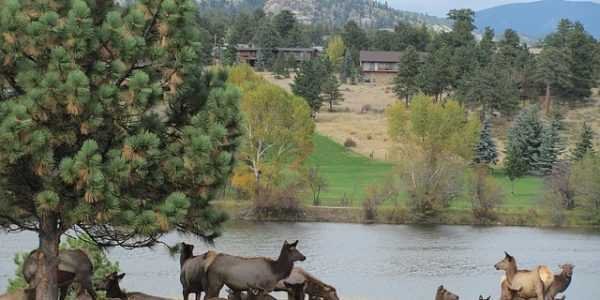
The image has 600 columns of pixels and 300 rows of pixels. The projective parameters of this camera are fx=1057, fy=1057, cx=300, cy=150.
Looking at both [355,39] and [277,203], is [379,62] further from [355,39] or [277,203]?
[277,203]

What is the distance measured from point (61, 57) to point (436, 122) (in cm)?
5986

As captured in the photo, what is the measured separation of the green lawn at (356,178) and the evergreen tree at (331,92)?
44.9ft

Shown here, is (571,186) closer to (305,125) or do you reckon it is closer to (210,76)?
(305,125)

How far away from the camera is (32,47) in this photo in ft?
50.8

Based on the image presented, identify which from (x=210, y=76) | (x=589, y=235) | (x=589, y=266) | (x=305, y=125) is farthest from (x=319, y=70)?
(x=210, y=76)

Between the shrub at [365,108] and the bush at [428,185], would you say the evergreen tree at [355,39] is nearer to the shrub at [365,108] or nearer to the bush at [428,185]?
the shrub at [365,108]

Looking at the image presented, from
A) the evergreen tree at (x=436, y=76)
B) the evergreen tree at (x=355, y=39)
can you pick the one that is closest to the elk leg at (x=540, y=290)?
the evergreen tree at (x=436, y=76)

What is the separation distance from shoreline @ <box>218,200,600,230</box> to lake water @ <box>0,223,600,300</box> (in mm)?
1582

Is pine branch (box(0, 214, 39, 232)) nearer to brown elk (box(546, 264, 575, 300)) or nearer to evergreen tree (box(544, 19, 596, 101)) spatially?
brown elk (box(546, 264, 575, 300))

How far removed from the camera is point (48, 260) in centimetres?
1661

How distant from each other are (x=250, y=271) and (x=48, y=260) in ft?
10.5

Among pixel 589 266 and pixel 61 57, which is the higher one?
pixel 61 57

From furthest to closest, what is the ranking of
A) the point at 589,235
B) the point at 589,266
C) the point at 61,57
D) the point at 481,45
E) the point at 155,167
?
the point at 481,45 < the point at 589,235 < the point at 589,266 < the point at 155,167 < the point at 61,57

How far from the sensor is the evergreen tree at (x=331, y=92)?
4149 inches
